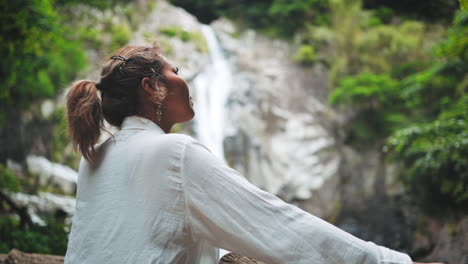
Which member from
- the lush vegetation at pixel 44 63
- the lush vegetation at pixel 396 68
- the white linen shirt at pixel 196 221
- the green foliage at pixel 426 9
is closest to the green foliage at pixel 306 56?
the lush vegetation at pixel 396 68

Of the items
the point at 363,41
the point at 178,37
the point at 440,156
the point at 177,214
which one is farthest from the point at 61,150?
the point at 177,214

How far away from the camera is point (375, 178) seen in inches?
425

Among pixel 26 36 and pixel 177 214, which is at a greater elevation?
pixel 177 214

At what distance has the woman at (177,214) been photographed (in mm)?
1021

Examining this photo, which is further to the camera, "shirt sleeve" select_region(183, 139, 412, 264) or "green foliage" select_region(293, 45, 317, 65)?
"green foliage" select_region(293, 45, 317, 65)

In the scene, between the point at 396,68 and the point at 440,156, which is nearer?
the point at 440,156

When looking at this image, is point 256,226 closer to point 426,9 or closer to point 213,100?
point 213,100

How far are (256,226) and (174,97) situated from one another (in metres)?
0.54

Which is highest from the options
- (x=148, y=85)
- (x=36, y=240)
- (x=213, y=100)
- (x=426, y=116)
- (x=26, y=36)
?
(x=148, y=85)

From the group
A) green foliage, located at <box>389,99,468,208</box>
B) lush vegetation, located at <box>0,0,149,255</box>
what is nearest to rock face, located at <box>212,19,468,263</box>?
green foliage, located at <box>389,99,468,208</box>

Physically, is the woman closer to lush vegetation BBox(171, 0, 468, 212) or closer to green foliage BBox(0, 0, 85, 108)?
green foliage BBox(0, 0, 85, 108)

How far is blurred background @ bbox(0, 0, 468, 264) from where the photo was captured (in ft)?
24.3

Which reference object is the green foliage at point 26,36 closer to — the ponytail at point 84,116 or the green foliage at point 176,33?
the ponytail at point 84,116

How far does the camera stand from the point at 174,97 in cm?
132
